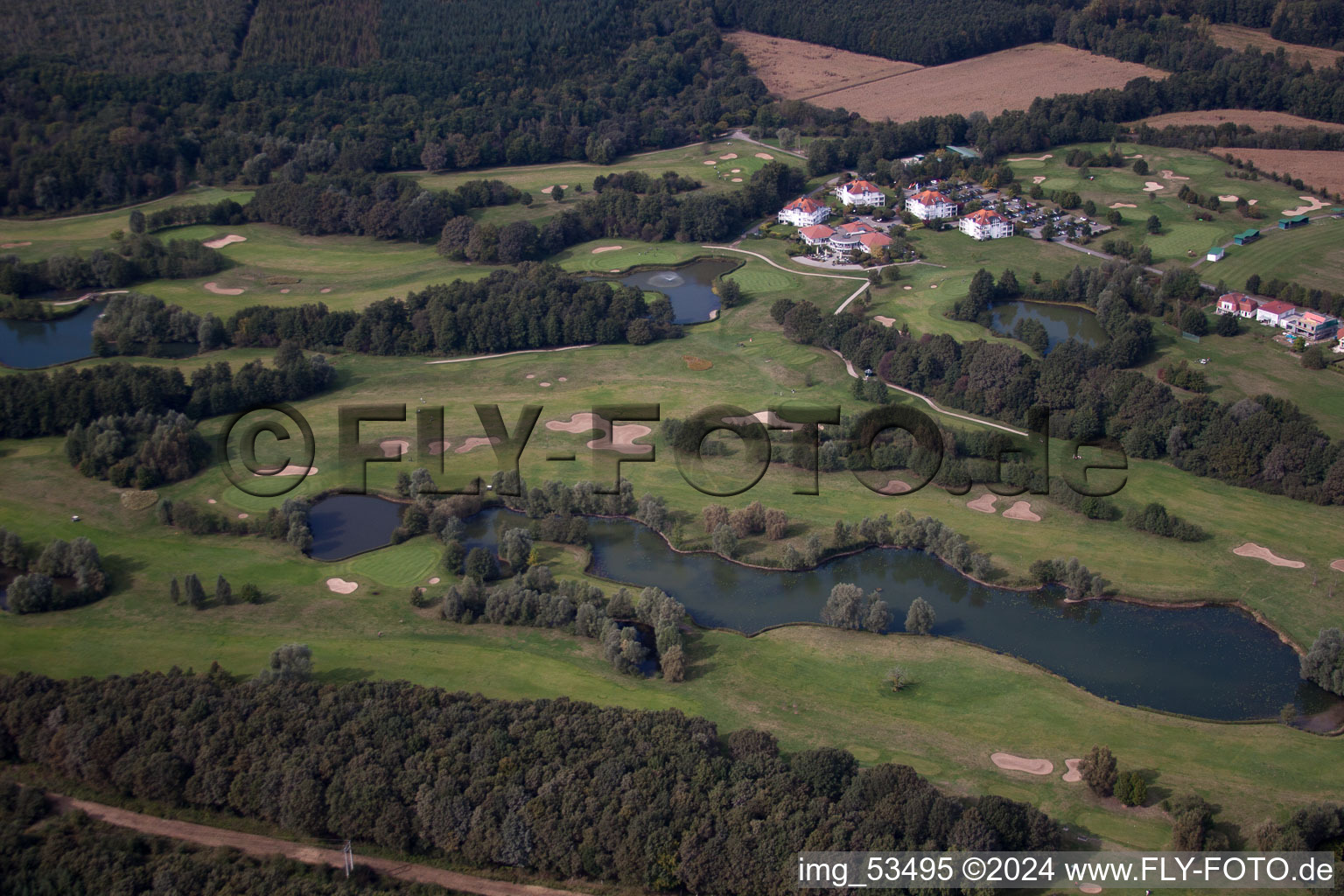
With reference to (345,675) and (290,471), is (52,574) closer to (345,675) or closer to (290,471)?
(290,471)

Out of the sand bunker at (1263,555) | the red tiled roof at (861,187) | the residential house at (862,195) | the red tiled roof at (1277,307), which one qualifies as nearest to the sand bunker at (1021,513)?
the sand bunker at (1263,555)

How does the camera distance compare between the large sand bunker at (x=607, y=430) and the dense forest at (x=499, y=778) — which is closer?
the dense forest at (x=499, y=778)

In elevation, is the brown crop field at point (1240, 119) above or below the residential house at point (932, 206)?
above

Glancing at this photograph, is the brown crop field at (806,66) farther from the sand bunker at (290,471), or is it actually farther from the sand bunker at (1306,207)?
the sand bunker at (290,471)

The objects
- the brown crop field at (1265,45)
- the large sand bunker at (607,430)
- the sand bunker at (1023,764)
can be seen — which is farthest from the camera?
the brown crop field at (1265,45)

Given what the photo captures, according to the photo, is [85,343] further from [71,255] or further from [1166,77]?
[1166,77]

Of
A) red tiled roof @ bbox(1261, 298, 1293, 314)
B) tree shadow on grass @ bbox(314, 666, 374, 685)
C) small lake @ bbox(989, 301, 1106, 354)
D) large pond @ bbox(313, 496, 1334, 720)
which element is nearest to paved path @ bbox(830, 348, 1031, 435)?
small lake @ bbox(989, 301, 1106, 354)
